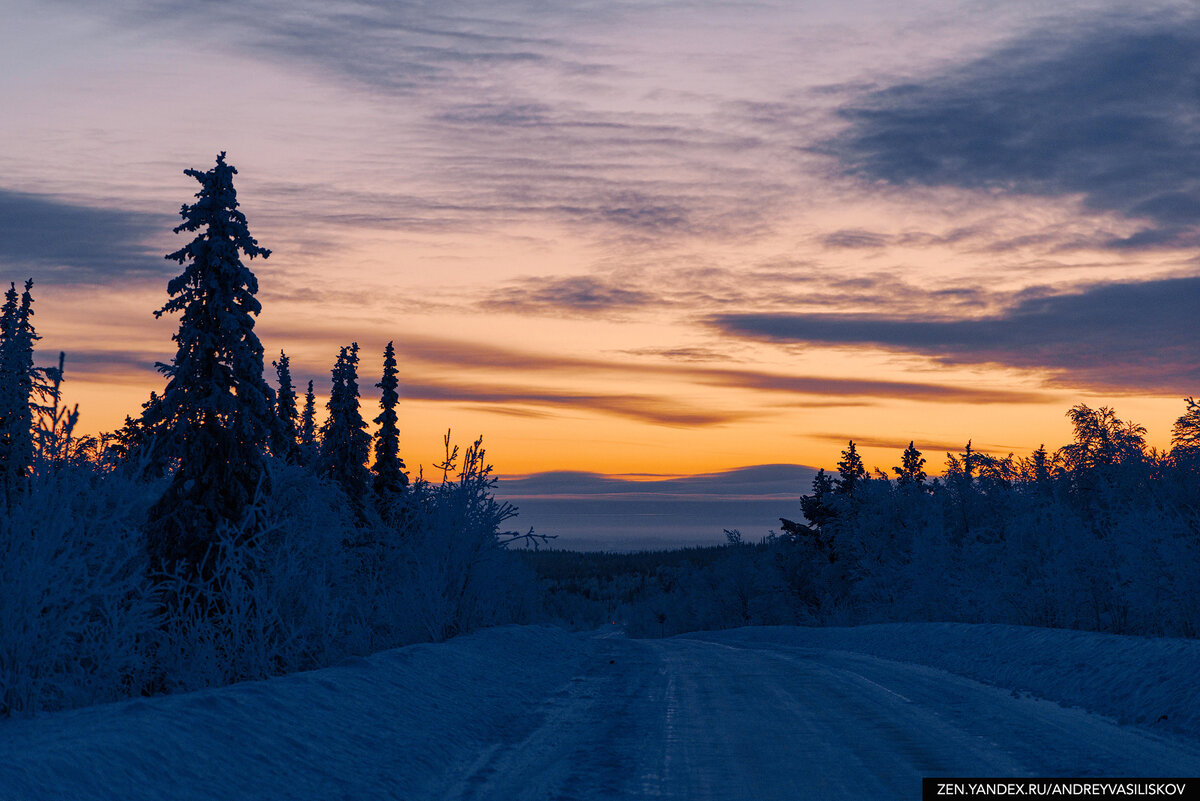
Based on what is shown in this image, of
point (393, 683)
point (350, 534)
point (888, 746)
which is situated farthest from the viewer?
point (350, 534)

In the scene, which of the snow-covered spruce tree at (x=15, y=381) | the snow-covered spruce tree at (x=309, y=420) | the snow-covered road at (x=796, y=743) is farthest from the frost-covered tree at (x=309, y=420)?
the snow-covered road at (x=796, y=743)

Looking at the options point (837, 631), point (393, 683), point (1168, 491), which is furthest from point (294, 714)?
point (1168, 491)

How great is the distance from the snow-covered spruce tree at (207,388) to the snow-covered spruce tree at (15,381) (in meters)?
3.88

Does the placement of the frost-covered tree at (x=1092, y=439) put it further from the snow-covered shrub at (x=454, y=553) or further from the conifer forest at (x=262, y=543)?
the snow-covered shrub at (x=454, y=553)

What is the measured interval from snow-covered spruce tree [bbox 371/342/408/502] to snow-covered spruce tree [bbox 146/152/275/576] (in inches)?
933

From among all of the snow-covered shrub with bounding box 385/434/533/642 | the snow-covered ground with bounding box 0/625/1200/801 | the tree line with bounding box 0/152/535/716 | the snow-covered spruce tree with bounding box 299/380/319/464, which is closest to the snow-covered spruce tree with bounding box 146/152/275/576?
the tree line with bounding box 0/152/535/716

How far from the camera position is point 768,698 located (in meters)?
15.6

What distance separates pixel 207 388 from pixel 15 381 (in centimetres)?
1443

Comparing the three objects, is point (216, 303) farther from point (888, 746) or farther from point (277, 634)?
point (888, 746)

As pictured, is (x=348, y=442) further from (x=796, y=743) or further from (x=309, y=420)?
(x=796, y=743)

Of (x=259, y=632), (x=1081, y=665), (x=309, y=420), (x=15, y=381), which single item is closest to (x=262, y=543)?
(x=259, y=632)

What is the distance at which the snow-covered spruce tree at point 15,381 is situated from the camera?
12.3 metres

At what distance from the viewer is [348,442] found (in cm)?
5025

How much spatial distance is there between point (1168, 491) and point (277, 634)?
37449 mm
